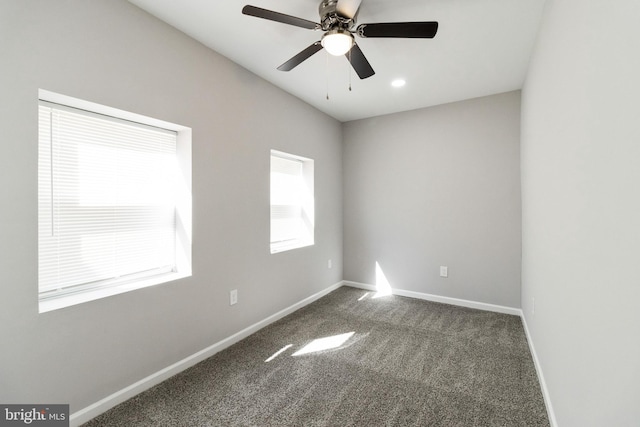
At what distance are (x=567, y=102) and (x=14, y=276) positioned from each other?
9.36 ft

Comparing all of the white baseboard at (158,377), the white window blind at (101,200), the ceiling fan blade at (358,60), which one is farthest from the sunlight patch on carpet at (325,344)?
the ceiling fan blade at (358,60)

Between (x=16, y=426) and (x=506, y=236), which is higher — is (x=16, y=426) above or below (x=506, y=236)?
below

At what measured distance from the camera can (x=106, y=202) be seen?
1.91 meters

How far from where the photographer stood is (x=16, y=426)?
1.43 m

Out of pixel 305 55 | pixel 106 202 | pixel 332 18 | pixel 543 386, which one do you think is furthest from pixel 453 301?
pixel 106 202

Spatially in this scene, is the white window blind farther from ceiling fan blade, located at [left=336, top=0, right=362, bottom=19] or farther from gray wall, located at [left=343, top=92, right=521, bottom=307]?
gray wall, located at [left=343, top=92, right=521, bottom=307]

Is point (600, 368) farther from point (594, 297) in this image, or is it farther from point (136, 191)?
point (136, 191)

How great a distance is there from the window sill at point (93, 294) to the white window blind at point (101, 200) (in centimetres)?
4

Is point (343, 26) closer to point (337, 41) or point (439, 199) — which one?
point (337, 41)

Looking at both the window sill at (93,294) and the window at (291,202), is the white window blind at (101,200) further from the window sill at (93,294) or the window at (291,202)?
the window at (291,202)

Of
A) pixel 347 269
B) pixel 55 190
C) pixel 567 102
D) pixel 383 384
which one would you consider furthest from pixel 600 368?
pixel 347 269

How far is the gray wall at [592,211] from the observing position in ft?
2.60

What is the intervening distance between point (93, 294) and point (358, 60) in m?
2.31

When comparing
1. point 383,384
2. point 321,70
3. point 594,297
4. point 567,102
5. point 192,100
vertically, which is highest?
point 321,70
